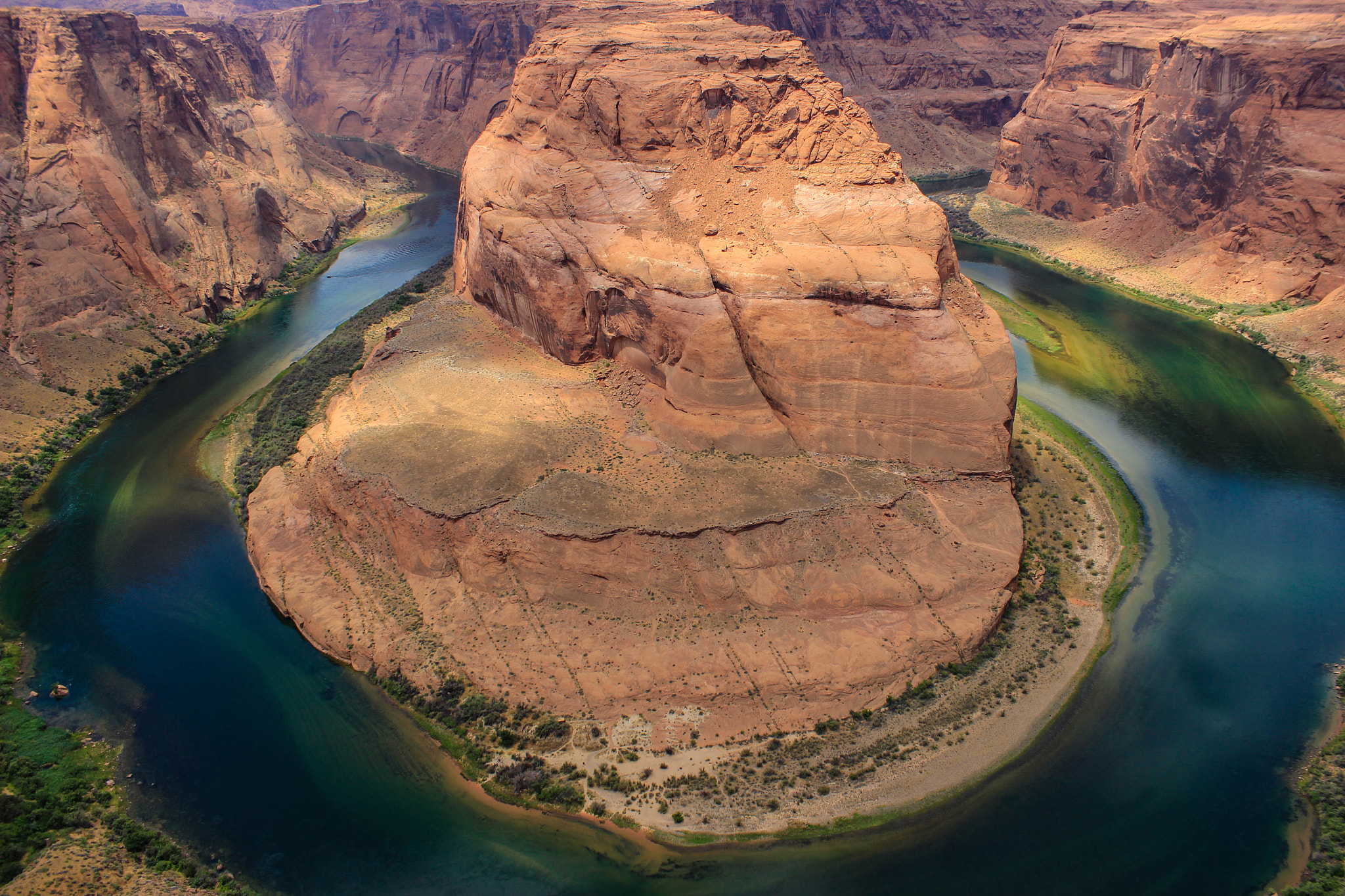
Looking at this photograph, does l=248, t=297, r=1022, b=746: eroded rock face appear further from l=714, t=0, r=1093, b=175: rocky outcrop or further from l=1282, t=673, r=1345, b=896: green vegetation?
l=714, t=0, r=1093, b=175: rocky outcrop

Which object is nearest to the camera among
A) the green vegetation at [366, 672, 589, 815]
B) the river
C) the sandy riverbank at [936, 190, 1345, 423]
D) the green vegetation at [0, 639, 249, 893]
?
the green vegetation at [0, 639, 249, 893]

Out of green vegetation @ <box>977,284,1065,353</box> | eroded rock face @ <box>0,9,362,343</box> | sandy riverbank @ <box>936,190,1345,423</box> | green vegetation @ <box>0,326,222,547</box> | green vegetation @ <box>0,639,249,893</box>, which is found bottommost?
green vegetation @ <box>0,639,249,893</box>

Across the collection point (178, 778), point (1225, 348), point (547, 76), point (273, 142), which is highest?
point (547, 76)

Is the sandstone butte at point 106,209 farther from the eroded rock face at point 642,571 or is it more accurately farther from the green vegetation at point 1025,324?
the green vegetation at point 1025,324

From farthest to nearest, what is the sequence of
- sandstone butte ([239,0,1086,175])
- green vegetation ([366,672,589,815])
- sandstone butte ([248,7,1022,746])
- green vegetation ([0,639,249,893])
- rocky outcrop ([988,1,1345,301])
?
sandstone butte ([239,0,1086,175]) < rocky outcrop ([988,1,1345,301]) < sandstone butte ([248,7,1022,746]) < green vegetation ([366,672,589,815]) < green vegetation ([0,639,249,893])

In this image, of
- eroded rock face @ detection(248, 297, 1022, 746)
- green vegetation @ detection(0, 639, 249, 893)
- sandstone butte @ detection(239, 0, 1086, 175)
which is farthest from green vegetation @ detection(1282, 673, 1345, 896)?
sandstone butte @ detection(239, 0, 1086, 175)

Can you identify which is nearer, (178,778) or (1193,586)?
(178,778)

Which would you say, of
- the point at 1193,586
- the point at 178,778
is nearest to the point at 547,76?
the point at 178,778

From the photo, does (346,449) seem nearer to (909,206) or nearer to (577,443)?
(577,443)

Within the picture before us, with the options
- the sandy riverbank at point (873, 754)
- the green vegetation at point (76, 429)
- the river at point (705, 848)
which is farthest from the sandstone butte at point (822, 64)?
the sandy riverbank at point (873, 754)
